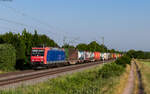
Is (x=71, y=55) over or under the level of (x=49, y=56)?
over

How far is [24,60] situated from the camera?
35688 mm

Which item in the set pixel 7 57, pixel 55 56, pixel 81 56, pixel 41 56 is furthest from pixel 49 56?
pixel 81 56

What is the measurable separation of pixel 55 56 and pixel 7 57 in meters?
10.0

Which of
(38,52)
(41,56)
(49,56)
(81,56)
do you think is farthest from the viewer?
(81,56)

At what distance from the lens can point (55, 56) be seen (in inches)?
1527

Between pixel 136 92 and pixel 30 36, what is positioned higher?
pixel 30 36

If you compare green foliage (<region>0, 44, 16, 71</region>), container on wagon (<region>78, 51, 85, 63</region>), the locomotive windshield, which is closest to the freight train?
the locomotive windshield

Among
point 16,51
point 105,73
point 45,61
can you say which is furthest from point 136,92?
point 16,51

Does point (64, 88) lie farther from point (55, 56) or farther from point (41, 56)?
point (55, 56)

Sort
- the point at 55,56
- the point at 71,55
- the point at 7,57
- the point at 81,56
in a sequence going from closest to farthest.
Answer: the point at 7,57, the point at 55,56, the point at 71,55, the point at 81,56

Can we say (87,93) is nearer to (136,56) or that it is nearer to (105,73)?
(105,73)

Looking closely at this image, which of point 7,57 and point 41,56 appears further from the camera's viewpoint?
point 41,56

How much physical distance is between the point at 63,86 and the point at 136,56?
185944 mm

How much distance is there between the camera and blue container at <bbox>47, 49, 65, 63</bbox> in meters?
35.9
